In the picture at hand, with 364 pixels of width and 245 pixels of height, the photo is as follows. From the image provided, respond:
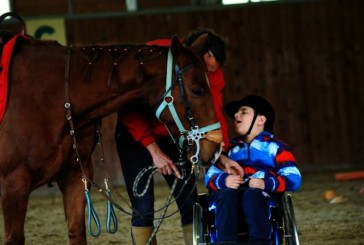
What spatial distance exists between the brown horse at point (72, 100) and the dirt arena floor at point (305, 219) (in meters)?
0.60

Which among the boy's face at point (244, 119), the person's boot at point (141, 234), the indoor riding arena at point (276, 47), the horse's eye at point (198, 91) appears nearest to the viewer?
the horse's eye at point (198, 91)

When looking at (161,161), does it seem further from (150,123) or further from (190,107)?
(190,107)

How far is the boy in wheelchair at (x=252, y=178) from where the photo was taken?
132 inches

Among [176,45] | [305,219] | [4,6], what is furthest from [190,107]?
[4,6]

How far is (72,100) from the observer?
3537 mm

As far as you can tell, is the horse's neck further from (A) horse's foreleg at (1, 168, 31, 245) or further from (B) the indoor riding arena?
(B) the indoor riding arena

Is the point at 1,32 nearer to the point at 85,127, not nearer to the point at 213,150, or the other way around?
the point at 85,127

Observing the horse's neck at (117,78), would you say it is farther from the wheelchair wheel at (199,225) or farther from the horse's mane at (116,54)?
the wheelchair wheel at (199,225)

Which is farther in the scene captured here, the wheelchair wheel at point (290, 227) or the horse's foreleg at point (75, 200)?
the horse's foreleg at point (75, 200)

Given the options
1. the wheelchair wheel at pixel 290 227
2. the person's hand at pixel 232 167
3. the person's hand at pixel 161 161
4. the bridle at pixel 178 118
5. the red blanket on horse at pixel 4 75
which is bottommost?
the wheelchair wheel at pixel 290 227

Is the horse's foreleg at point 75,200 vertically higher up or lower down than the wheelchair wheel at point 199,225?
higher up

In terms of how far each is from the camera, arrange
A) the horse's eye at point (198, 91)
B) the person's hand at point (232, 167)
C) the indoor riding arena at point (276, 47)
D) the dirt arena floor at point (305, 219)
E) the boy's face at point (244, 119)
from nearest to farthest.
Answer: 1. the horse's eye at point (198, 91)
2. the person's hand at point (232, 167)
3. the boy's face at point (244, 119)
4. the dirt arena floor at point (305, 219)
5. the indoor riding arena at point (276, 47)

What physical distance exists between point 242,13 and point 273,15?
15.8 inches

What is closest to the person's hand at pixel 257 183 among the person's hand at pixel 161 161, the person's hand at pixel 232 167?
the person's hand at pixel 232 167
